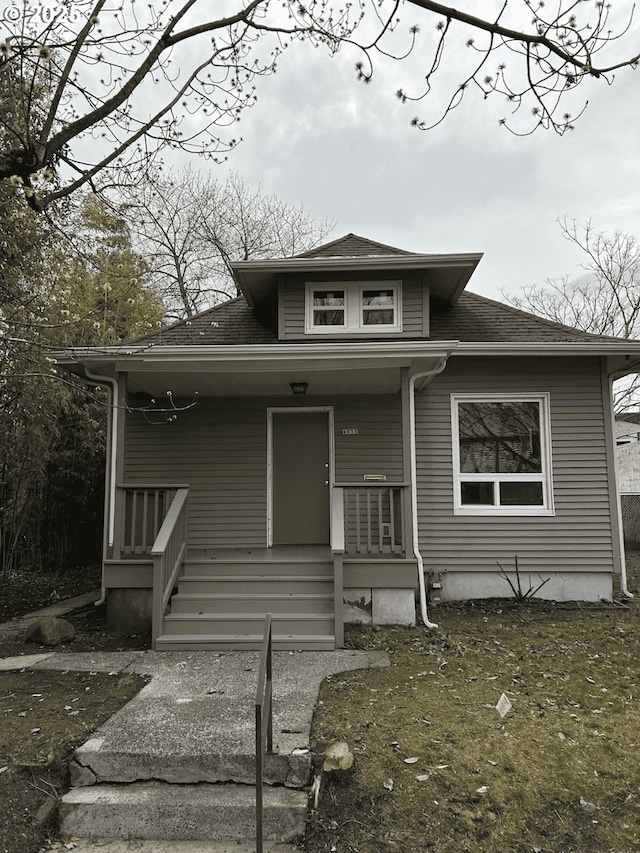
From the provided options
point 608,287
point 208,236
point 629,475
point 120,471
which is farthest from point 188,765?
point 608,287

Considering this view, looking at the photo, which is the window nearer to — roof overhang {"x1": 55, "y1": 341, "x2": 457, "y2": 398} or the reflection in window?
the reflection in window

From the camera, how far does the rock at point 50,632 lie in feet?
19.3

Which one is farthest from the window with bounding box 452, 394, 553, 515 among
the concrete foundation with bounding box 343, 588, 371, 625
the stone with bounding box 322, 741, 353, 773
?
the stone with bounding box 322, 741, 353, 773

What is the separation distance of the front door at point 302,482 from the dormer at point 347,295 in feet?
4.21

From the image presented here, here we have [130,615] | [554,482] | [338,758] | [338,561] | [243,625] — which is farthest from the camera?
[554,482]

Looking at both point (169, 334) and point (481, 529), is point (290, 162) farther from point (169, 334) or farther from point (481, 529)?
point (481, 529)

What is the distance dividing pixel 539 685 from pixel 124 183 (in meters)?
5.26

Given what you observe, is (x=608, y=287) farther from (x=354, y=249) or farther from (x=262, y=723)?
(x=262, y=723)

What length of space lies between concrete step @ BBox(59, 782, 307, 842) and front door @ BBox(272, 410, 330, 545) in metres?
4.95

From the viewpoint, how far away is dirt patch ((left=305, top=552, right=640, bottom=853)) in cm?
274

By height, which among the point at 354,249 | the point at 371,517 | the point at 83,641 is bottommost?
the point at 83,641

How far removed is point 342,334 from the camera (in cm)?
802

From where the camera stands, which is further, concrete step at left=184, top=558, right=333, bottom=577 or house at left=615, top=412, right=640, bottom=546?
house at left=615, top=412, right=640, bottom=546

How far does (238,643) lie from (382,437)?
11.2 feet
